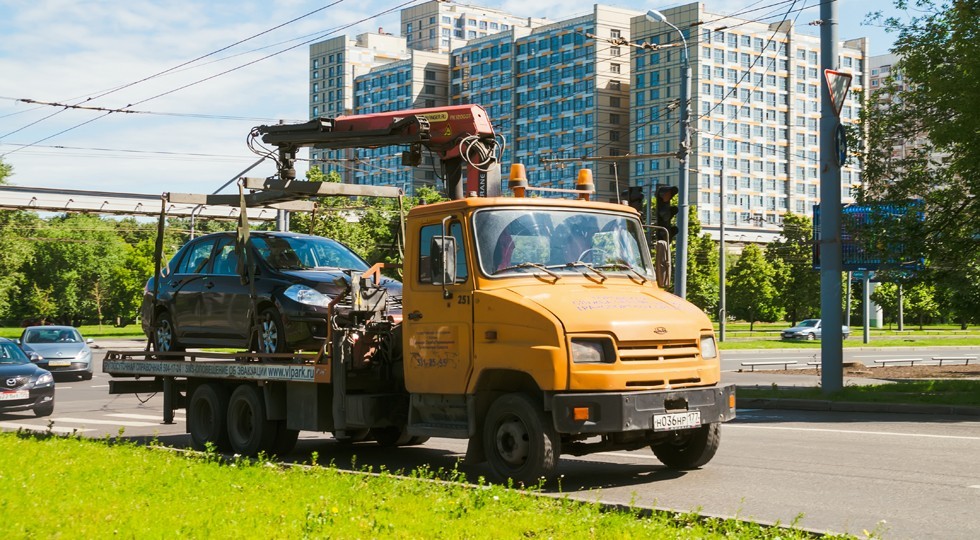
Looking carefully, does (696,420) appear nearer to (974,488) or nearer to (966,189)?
(974,488)

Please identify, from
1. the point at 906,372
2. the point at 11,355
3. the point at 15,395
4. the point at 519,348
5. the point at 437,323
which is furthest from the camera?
the point at 906,372

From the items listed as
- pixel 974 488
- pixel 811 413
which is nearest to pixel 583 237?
pixel 974 488

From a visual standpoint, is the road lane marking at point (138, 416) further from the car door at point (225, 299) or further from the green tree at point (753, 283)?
the green tree at point (753, 283)

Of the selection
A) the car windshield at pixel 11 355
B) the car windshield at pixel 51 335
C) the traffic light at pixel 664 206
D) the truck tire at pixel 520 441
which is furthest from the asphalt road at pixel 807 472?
the car windshield at pixel 51 335

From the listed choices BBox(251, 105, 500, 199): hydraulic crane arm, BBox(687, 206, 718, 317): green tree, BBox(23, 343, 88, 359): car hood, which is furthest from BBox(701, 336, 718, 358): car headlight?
BBox(687, 206, 718, 317): green tree

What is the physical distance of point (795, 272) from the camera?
267ft

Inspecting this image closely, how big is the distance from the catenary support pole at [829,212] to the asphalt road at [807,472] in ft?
10.7

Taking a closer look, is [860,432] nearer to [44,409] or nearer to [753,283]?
[44,409]

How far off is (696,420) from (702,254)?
Answer: 2900 inches

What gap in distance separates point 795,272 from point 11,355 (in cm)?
6700

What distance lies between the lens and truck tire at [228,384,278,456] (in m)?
12.5

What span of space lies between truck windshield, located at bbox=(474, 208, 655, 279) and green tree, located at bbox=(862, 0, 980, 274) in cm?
1134

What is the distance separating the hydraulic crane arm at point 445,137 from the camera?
485 inches

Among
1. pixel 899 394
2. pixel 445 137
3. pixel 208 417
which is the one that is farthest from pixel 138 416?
pixel 899 394
